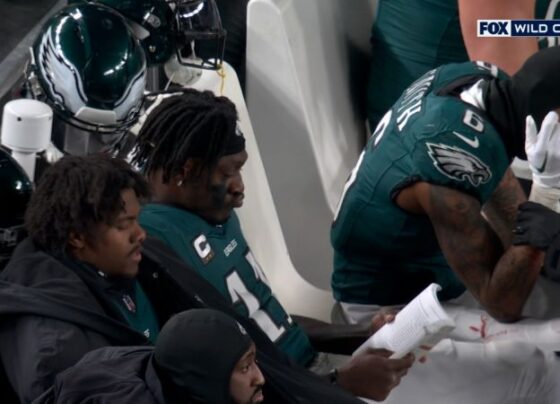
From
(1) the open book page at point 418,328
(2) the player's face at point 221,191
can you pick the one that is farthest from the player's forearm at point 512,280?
(2) the player's face at point 221,191

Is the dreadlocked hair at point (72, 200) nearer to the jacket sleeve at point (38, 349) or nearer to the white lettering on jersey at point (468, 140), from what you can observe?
the jacket sleeve at point (38, 349)

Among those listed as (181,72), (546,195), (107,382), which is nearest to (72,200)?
(107,382)

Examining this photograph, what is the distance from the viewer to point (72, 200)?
58.9 inches

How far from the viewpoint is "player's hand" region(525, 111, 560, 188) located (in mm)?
2062

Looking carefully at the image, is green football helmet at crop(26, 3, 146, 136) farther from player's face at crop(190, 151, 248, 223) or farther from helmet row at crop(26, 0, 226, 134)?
player's face at crop(190, 151, 248, 223)

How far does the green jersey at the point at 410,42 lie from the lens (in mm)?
2822

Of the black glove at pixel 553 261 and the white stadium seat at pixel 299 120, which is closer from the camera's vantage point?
the black glove at pixel 553 261

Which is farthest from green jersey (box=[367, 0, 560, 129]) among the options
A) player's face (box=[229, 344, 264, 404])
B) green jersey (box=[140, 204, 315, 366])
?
player's face (box=[229, 344, 264, 404])

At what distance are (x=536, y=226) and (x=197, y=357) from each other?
3.12 ft

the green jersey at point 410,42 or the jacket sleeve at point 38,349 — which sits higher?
the jacket sleeve at point 38,349

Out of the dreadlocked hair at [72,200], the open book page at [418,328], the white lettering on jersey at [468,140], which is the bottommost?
the open book page at [418,328]

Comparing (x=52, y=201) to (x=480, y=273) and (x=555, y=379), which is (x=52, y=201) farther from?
(x=555, y=379)

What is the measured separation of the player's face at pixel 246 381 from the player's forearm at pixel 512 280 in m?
0.76

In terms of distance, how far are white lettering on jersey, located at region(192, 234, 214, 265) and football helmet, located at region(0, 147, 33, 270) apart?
0.34 m
